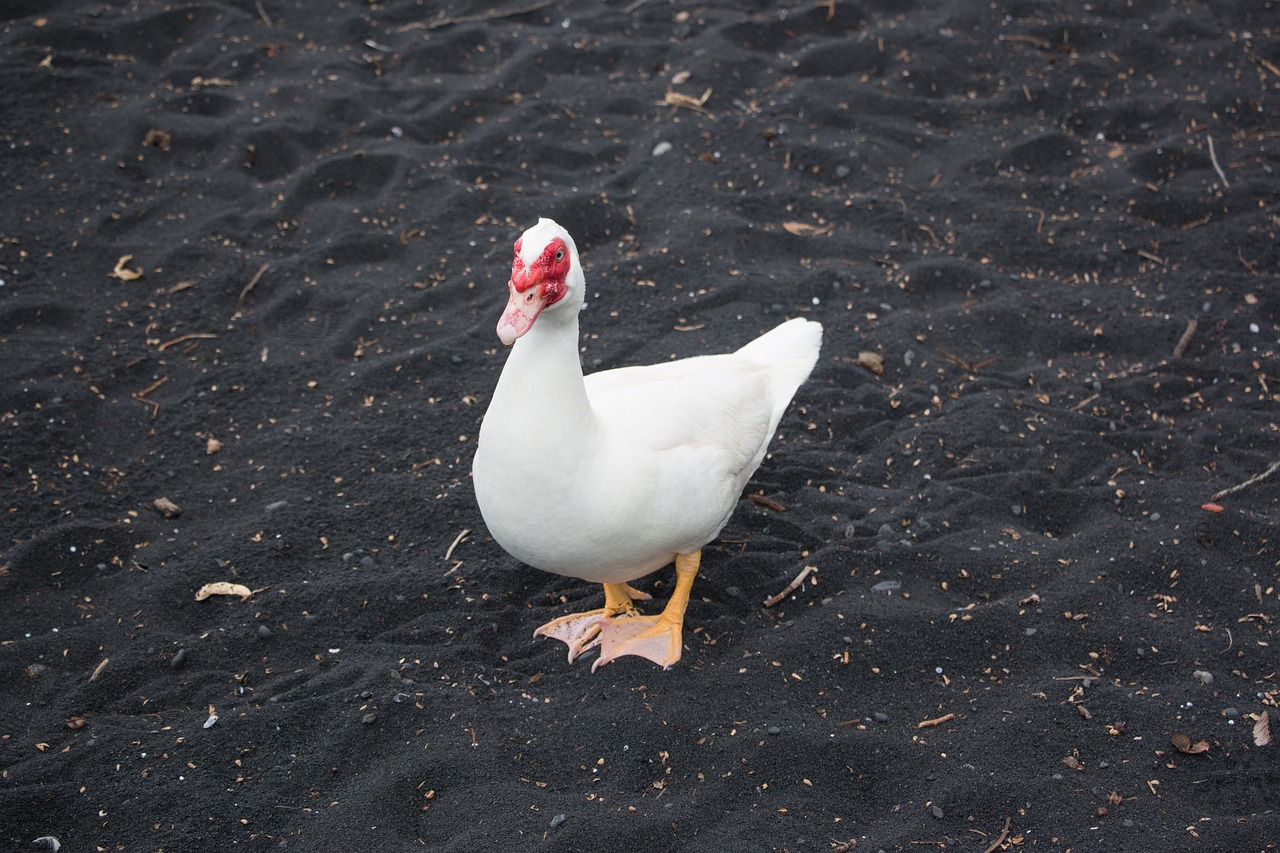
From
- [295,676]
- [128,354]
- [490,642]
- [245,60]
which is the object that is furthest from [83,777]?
[245,60]

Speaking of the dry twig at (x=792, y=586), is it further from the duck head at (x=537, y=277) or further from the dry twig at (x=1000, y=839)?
the duck head at (x=537, y=277)

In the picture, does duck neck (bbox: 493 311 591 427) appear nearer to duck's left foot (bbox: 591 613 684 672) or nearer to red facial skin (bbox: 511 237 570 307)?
red facial skin (bbox: 511 237 570 307)

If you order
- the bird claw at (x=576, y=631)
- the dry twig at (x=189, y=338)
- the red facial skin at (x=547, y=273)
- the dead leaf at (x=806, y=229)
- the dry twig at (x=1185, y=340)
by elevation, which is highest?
the red facial skin at (x=547, y=273)

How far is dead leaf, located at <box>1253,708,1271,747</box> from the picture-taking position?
9.04 feet

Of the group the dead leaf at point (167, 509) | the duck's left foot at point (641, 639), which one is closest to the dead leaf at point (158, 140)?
the dead leaf at point (167, 509)

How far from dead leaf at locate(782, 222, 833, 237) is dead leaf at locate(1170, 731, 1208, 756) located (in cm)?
282

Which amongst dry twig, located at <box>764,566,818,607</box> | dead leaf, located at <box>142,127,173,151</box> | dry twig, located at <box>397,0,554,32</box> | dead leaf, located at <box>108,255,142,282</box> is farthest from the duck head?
dry twig, located at <box>397,0,554,32</box>

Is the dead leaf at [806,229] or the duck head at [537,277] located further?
the dead leaf at [806,229]

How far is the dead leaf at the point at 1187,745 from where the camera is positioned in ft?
8.91

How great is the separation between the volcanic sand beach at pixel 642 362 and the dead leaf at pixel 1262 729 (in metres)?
0.04

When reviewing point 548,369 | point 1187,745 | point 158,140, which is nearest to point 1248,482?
point 1187,745

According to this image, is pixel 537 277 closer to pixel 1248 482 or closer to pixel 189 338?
pixel 189 338

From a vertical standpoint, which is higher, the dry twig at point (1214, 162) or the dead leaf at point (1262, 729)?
the dry twig at point (1214, 162)

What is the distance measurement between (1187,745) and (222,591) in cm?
292
